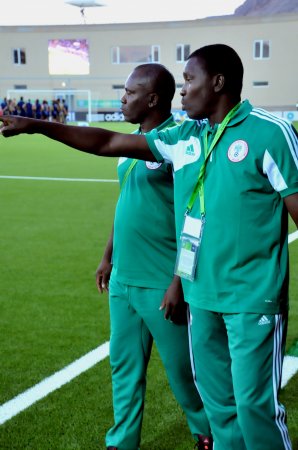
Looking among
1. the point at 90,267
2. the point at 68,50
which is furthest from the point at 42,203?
the point at 68,50

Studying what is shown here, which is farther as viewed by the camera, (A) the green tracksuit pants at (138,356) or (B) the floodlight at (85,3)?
(B) the floodlight at (85,3)

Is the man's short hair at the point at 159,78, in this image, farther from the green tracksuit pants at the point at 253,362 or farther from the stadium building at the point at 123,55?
the stadium building at the point at 123,55

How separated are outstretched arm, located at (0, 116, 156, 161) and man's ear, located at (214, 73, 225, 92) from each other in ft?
1.09

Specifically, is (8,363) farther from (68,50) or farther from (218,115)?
(68,50)

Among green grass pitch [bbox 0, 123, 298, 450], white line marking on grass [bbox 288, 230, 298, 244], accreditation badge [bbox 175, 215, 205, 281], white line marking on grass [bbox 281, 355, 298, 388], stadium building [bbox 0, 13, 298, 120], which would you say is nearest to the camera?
accreditation badge [bbox 175, 215, 205, 281]

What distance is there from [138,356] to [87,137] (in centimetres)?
97

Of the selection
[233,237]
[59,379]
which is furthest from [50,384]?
[233,237]

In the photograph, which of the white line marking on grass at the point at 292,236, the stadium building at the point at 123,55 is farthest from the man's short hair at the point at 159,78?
the stadium building at the point at 123,55

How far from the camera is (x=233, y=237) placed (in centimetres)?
246

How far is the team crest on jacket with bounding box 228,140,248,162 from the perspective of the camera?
94.6 inches

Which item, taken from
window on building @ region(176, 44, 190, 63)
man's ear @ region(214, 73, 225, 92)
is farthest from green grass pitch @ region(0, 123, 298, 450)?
window on building @ region(176, 44, 190, 63)

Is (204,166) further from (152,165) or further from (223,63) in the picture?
(152,165)

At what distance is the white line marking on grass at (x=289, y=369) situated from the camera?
4106 millimetres

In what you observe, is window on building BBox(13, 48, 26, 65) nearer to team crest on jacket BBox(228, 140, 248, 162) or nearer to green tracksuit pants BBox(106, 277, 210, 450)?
green tracksuit pants BBox(106, 277, 210, 450)
